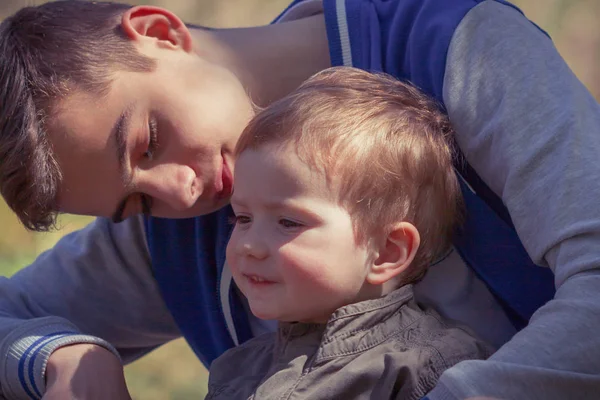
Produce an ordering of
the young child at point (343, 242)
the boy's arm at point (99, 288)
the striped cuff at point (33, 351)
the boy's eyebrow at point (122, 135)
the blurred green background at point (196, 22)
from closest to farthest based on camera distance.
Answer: the young child at point (343, 242)
the boy's eyebrow at point (122, 135)
the striped cuff at point (33, 351)
the boy's arm at point (99, 288)
the blurred green background at point (196, 22)

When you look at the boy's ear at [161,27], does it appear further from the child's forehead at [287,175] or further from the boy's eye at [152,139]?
the child's forehead at [287,175]

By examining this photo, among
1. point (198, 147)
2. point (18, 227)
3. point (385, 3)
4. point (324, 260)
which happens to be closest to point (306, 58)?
point (385, 3)

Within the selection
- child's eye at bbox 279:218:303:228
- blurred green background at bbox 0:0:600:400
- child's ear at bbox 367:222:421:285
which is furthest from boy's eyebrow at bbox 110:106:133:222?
blurred green background at bbox 0:0:600:400

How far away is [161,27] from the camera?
1468 millimetres

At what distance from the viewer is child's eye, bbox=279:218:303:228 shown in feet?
3.79

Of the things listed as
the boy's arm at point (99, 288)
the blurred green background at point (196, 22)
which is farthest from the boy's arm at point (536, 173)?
the blurred green background at point (196, 22)

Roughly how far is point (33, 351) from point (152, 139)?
39cm

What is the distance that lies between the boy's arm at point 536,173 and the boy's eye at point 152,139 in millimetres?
410

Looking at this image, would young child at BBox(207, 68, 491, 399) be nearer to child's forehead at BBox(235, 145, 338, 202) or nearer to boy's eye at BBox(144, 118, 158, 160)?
child's forehead at BBox(235, 145, 338, 202)

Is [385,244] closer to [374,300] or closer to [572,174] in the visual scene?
[374,300]

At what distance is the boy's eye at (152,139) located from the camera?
4.43ft

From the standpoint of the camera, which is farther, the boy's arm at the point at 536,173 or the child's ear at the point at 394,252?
the child's ear at the point at 394,252

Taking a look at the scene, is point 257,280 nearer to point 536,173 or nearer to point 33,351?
point 536,173

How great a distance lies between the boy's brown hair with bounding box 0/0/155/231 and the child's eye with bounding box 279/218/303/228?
350 mm
